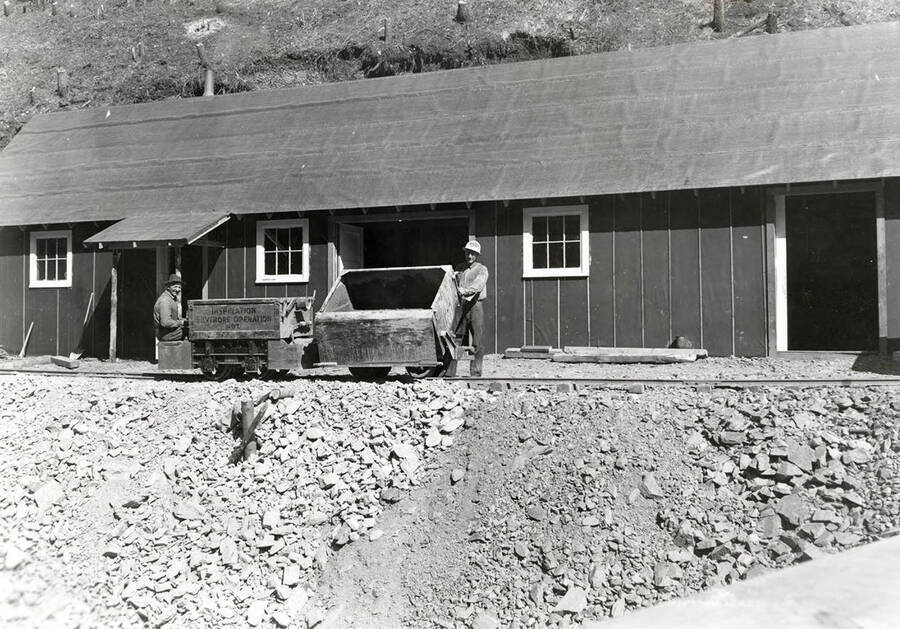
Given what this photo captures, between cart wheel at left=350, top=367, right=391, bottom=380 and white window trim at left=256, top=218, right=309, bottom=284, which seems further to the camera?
white window trim at left=256, top=218, right=309, bottom=284

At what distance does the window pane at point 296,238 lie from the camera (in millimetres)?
16297

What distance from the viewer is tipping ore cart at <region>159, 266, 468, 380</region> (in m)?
10.5

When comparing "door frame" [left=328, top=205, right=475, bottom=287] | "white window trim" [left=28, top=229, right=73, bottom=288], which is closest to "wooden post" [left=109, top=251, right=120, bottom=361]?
"white window trim" [left=28, top=229, right=73, bottom=288]

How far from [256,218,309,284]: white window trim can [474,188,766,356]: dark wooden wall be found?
12.7 ft

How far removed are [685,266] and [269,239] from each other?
27.2 feet

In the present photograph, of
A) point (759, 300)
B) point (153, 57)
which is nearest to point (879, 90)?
point (759, 300)

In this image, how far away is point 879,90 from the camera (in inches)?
554

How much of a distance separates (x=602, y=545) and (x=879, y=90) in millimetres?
11309

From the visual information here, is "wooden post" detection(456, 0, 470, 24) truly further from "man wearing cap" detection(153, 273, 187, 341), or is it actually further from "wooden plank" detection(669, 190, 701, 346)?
"man wearing cap" detection(153, 273, 187, 341)

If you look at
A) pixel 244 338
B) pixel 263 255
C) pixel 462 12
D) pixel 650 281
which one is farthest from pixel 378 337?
pixel 462 12

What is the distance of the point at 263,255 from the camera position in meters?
16.5

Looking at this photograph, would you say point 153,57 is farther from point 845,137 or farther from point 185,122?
point 845,137

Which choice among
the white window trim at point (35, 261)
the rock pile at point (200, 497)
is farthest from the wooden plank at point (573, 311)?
the white window trim at point (35, 261)

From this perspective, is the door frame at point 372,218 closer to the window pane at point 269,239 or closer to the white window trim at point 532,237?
the white window trim at point 532,237
